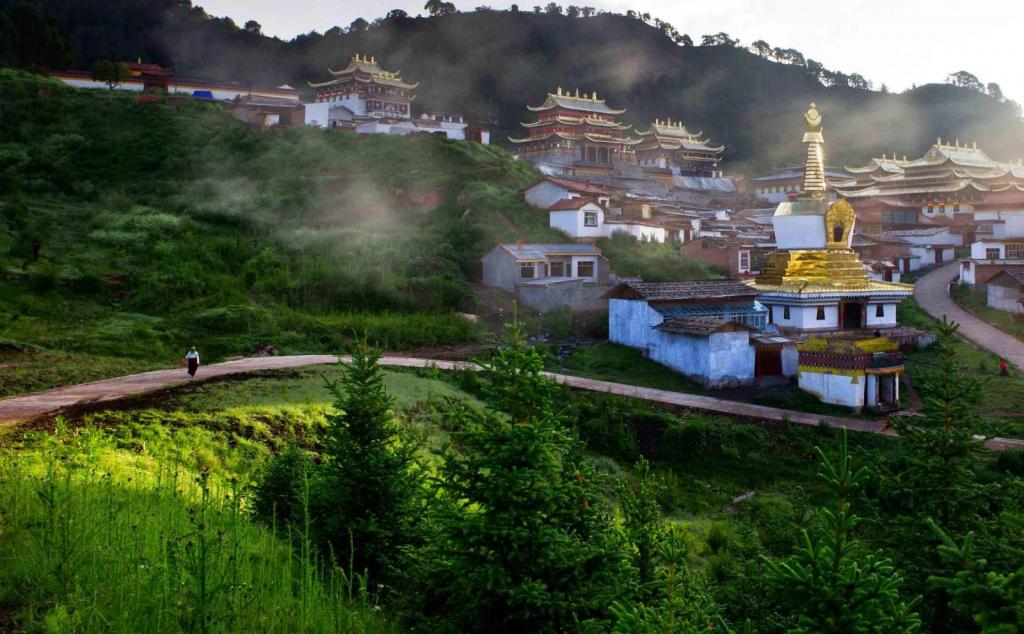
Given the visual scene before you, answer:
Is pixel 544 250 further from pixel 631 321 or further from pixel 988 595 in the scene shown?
pixel 988 595

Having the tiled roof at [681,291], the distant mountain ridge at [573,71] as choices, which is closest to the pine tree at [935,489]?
the tiled roof at [681,291]

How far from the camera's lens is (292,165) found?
54875 mm

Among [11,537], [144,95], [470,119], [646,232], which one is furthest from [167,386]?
[470,119]

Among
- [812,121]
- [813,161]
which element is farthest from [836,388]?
[812,121]

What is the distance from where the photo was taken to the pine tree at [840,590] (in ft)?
16.1

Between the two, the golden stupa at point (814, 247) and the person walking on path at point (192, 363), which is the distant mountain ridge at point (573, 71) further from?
the person walking on path at point (192, 363)

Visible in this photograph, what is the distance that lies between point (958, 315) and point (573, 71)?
9807 cm

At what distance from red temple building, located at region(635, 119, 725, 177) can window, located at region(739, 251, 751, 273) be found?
34629 millimetres

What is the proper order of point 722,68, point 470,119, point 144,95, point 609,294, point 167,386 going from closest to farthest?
point 167,386, point 609,294, point 144,95, point 470,119, point 722,68

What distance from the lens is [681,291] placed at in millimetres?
33906

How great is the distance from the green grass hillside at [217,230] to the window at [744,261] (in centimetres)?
1160

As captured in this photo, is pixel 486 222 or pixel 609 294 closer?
pixel 609 294

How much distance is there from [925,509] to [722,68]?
477 ft

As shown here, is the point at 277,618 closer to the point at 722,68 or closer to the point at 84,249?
the point at 84,249
